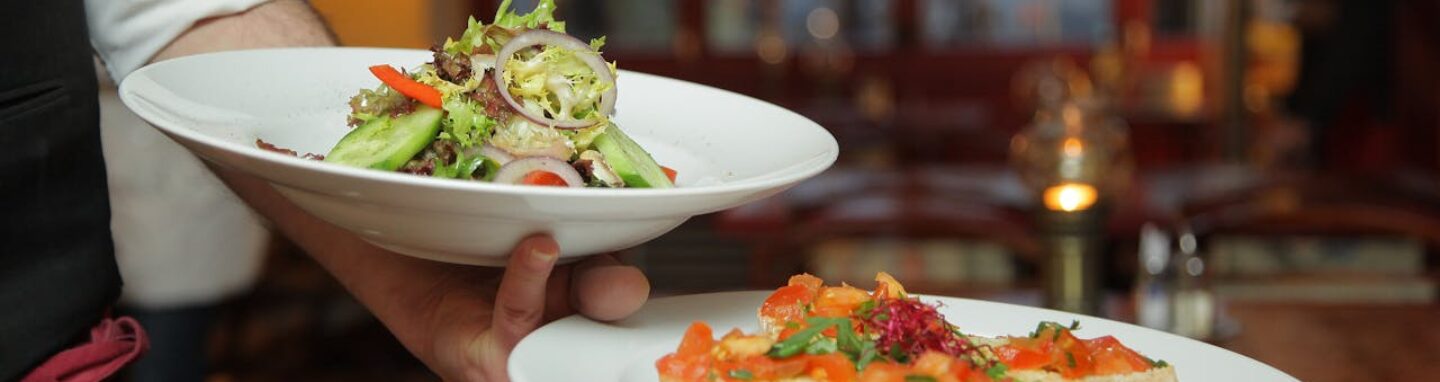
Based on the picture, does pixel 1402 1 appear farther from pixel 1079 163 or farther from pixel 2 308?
pixel 2 308

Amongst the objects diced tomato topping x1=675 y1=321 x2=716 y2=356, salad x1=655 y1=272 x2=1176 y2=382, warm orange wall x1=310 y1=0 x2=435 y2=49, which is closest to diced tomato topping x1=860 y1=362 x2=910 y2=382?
salad x1=655 y1=272 x2=1176 y2=382

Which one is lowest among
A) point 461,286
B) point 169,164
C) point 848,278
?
point 848,278

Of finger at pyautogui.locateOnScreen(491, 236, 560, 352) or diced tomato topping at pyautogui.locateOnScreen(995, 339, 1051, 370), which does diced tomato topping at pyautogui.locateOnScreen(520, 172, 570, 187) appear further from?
diced tomato topping at pyautogui.locateOnScreen(995, 339, 1051, 370)

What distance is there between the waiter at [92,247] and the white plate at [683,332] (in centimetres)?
4

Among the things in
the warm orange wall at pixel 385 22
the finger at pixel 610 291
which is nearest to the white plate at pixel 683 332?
the finger at pixel 610 291

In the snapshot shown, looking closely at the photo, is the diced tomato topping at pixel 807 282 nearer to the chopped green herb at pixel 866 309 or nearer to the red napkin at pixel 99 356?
the chopped green herb at pixel 866 309

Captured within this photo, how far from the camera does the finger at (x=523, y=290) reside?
92 centimetres

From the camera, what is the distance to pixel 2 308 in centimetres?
118

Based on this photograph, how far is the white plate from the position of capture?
0.90 m

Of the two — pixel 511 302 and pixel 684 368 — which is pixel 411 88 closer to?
pixel 511 302

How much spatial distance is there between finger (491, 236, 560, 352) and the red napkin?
43cm

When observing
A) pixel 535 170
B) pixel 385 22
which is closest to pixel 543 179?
pixel 535 170

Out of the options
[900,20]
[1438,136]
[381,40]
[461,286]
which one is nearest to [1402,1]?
[1438,136]

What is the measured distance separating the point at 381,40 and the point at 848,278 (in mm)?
2854
